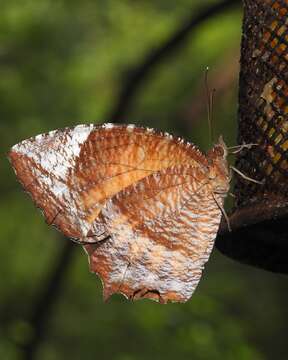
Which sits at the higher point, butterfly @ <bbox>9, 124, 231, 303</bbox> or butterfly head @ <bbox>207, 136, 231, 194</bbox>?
butterfly head @ <bbox>207, 136, 231, 194</bbox>

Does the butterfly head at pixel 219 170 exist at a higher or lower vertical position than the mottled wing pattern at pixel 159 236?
higher

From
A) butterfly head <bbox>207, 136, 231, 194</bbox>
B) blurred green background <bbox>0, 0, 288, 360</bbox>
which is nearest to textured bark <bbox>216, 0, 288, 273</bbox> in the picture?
butterfly head <bbox>207, 136, 231, 194</bbox>

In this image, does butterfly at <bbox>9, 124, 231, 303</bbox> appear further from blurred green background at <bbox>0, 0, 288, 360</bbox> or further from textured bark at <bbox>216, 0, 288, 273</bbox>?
blurred green background at <bbox>0, 0, 288, 360</bbox>

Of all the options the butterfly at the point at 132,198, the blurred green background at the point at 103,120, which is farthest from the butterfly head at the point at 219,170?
the blurred green background at the point at 103,120

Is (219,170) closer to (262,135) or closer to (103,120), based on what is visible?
(262,135)

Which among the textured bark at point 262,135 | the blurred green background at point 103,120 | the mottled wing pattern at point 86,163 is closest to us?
the textured bark at point 262,135

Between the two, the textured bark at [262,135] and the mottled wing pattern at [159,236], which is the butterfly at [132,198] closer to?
the mottled wing pattern at [159,236]

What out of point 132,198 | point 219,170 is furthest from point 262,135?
point 132,198
